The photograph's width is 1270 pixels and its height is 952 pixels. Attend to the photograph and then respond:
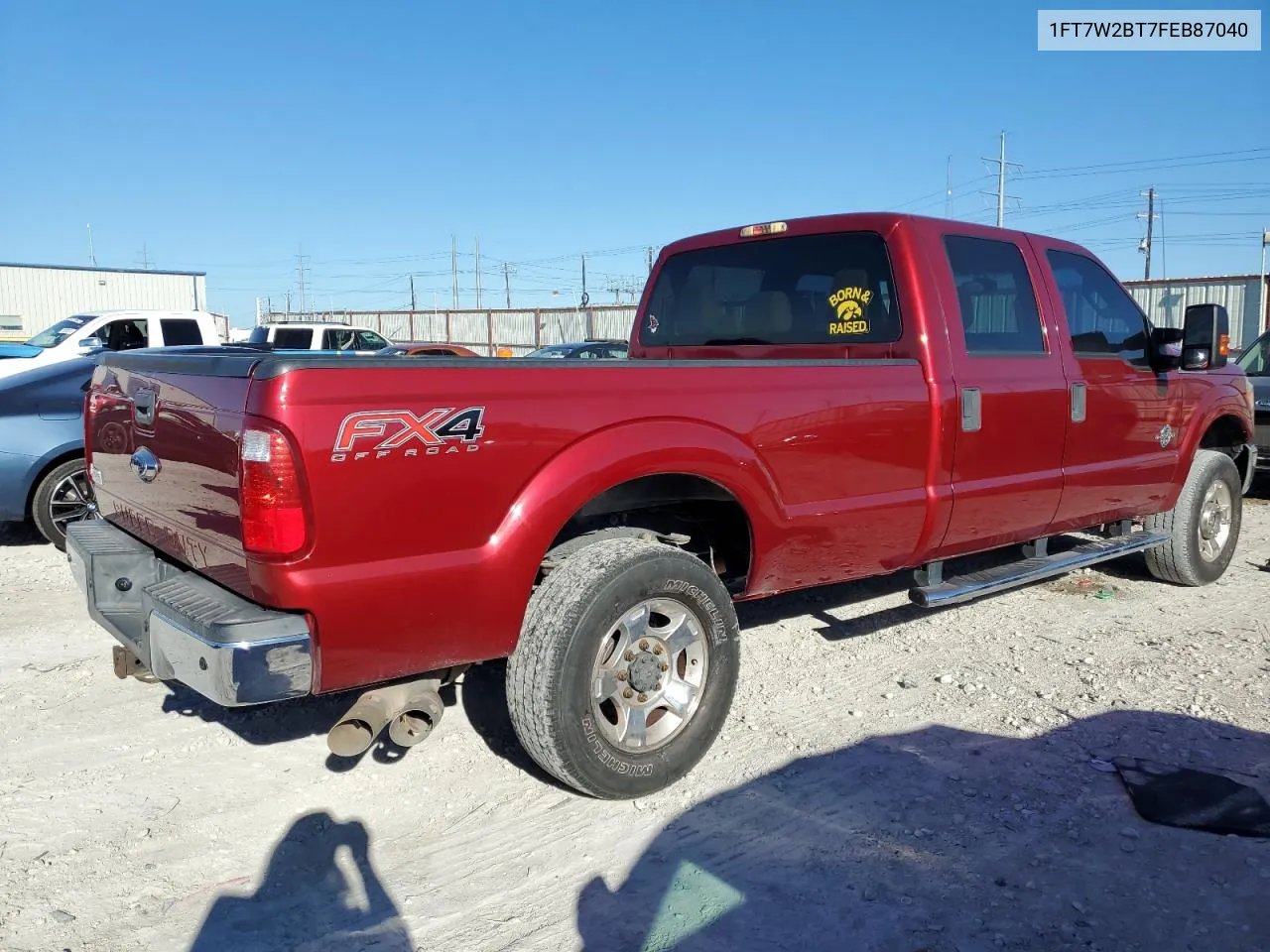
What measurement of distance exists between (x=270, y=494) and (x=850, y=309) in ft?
9.27

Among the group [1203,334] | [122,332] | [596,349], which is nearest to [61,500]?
[1203,334]

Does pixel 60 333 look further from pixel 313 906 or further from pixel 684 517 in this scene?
pixel 313 906

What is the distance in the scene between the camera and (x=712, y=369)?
3.50 m

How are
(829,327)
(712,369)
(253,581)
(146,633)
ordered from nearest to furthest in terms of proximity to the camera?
(253,581)
(146,633)
(712,369)
(829,327)

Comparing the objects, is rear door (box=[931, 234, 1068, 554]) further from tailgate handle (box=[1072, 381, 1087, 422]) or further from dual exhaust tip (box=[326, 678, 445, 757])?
dual exhaust tip (box=[326, 678, 445, 757])

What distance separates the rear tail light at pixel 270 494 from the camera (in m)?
2.59

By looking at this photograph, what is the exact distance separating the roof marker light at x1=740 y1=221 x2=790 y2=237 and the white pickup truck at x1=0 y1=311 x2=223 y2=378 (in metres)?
10.9

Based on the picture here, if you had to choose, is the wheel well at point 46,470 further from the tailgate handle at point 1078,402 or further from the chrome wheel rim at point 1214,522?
the chrome wheel rim at point 1214,522

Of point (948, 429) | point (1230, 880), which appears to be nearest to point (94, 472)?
point (948, 429)

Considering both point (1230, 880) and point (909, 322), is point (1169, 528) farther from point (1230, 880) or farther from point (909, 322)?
point (1230, 880)

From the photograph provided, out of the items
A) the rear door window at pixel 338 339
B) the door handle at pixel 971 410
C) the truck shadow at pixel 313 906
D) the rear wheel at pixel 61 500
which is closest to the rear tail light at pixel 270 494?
the truck shadow at pixel 313 906

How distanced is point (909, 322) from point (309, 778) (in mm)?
2996

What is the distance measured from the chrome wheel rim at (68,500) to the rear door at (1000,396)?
5515mm

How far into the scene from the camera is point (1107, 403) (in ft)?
16.8
